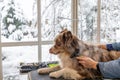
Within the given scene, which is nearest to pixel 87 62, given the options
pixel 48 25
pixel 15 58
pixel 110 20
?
pixel 48 25

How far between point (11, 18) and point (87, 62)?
2.21m

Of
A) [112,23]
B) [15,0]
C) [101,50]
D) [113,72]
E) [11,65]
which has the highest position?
[15,0]

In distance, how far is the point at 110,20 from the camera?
13.0 feet

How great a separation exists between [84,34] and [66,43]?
206 cm

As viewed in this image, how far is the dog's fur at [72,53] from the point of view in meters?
1.87

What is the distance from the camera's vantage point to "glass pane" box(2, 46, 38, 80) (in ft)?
12.0

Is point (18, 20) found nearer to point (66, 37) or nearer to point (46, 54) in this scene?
point (46, 54)

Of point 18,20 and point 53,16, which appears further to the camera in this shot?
point 53,16

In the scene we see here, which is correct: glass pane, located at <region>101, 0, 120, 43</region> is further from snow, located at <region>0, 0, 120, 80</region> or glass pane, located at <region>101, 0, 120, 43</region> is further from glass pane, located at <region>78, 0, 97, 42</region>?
glass pane, located at <region>78, 0, 97, 42</region>

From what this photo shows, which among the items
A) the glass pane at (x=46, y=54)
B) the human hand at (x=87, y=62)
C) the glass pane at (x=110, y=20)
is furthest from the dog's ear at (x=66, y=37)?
the glass pane at (x=110, y=20)

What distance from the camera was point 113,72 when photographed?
160 centimetres

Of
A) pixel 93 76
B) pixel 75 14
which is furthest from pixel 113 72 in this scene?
pixel 75 14

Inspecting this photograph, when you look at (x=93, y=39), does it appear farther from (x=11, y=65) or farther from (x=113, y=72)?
(x=113, y=72)

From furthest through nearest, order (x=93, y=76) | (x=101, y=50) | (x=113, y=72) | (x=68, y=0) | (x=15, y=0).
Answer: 1. (x=68, y=0)
2. (x=15, y=0)
3. (x=101, y=50)
4. (x=93, y=76)
5. (x=113, y=72)
